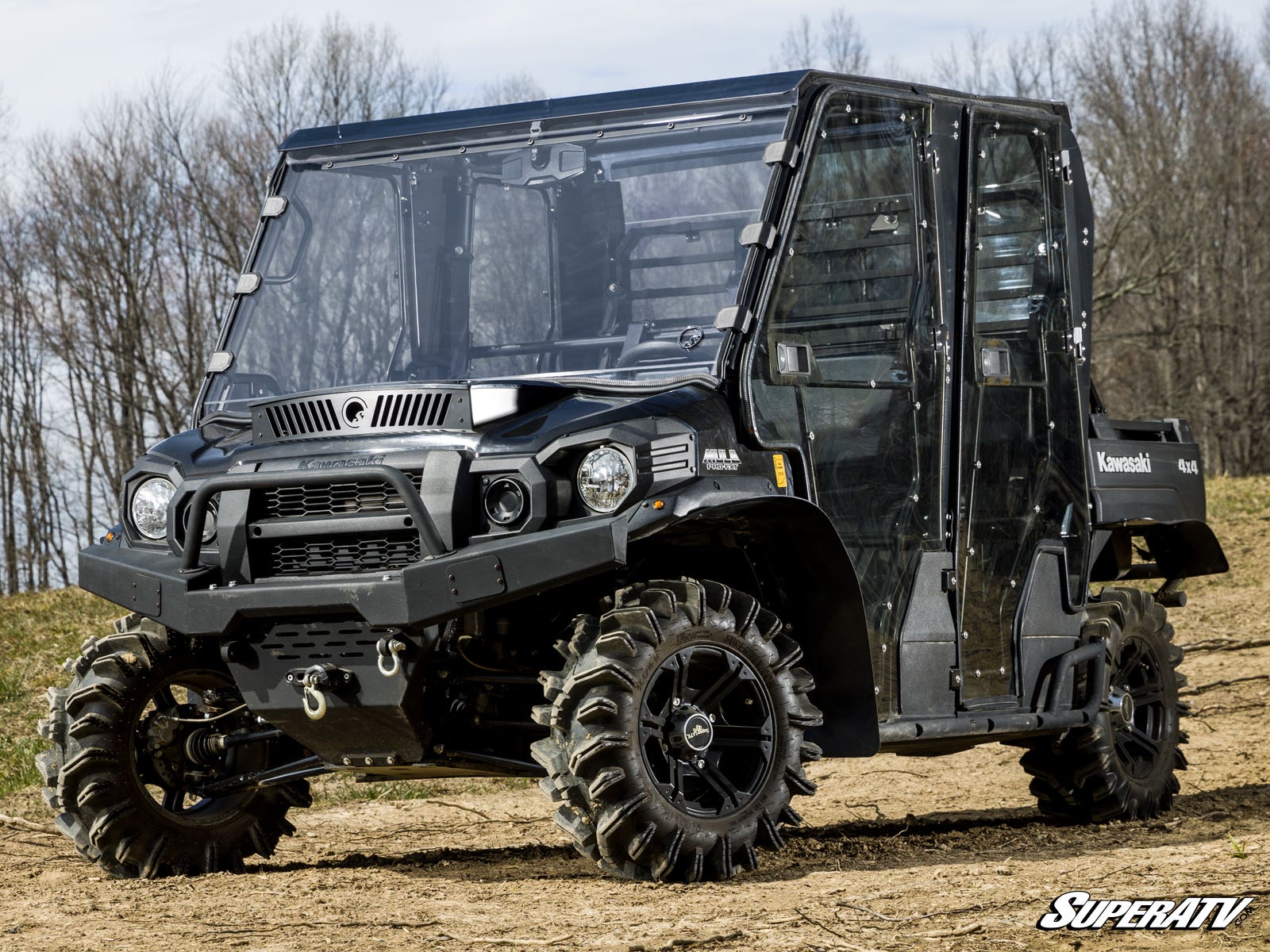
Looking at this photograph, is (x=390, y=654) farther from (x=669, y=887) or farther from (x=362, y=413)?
(x=669, y=887)

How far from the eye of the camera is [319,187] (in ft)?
24.7

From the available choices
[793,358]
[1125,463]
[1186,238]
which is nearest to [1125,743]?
[1125,463]

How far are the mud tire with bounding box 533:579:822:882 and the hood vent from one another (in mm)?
841

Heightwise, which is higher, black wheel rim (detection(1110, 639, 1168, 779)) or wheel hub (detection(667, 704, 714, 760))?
wheel hub (detection(667, 704, 714, 760))

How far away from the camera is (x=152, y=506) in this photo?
655cm

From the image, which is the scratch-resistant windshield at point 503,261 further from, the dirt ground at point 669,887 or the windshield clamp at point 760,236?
the dirt ground at point 669,887

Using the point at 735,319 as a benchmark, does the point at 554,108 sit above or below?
above

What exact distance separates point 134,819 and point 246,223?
2727cm

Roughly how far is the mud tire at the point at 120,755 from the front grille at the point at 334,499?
1005 millimetres

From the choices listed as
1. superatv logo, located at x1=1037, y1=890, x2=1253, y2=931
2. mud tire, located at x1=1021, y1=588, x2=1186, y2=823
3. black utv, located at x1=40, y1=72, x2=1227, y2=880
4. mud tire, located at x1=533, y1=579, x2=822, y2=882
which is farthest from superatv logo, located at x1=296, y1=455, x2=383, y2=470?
mud tire, located at x1=1021, y1=588, x2=1186, y2=823

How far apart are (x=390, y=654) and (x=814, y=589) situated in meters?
1.66

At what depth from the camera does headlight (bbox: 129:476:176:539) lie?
257 inches

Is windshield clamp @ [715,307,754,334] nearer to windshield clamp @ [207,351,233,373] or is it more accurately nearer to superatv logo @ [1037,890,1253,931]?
windshield clamp @ [207,351,233,373]

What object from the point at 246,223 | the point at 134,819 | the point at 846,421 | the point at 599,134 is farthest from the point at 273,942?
the point at 246,223
